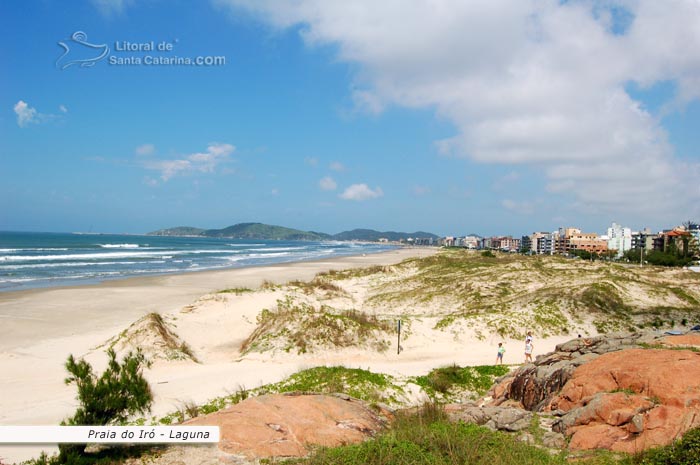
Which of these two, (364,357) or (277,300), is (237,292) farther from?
(364,357)

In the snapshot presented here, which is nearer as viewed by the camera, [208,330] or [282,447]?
[282,447]

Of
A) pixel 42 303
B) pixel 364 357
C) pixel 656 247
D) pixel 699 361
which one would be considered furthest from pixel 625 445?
pixel 656 247

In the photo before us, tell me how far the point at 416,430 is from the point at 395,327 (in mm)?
16220

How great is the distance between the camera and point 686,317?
27.8 m

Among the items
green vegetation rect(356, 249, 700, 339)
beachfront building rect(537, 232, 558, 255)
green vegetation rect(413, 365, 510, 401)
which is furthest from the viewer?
beachfront building rect(537, 232, 558, 255)

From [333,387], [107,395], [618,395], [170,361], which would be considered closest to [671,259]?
[618,395]

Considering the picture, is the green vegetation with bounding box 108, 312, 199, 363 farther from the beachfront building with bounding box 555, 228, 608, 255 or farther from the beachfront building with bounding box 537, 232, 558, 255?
the beachfront building with bounding box 537, 232, 558, 255

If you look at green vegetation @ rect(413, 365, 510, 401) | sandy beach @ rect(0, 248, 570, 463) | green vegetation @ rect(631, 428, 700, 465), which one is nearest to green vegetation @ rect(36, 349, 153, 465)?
sandy beach @ rect(0, 248, 570, 463)

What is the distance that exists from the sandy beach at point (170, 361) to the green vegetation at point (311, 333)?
0.52m

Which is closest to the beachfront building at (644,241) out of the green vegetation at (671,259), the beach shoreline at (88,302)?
the green vegetation at (671,259)

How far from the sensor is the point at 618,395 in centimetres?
886
